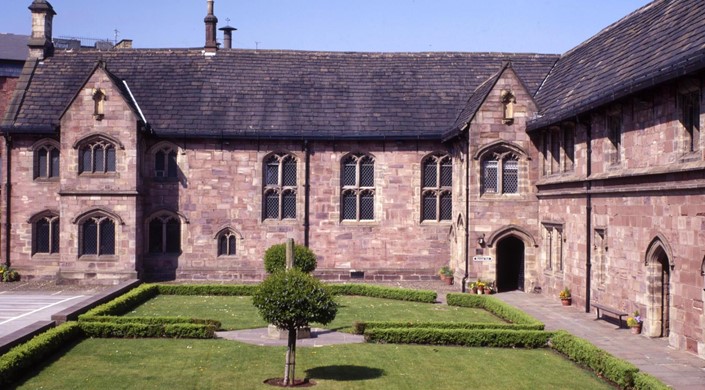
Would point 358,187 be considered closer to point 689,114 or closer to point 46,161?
point 46,161

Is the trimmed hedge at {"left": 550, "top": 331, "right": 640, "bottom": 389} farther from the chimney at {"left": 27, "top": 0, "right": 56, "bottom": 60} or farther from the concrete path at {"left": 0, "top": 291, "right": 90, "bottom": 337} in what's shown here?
the chimney at {"left": 27, "top": 0, "right": 56, "bottom": 60}

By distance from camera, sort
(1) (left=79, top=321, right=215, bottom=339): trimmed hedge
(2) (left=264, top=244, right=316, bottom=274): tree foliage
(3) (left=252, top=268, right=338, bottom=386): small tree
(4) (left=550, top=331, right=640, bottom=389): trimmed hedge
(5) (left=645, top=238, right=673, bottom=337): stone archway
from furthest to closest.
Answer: (2) (left=264, top=244, right=316, bottom=274): tree foliage < (1) (left=79, top=321, right=215, bottom=339): trimmed hedge < (5) (left=645, top=238, right=673, bottom=337): stone archway < (3) (left=252, top=268, right=338, bottom=386): small tree < (4) (left=550, top=331, right=640, bottom=389): trimmed hedge

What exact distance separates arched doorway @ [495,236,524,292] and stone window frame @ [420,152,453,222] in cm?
391

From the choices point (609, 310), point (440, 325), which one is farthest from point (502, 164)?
point (440, 325)

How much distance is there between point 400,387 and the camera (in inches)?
750

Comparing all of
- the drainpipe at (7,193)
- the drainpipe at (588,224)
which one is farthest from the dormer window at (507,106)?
the drainpipe at (7,193)

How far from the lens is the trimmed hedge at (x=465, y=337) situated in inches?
953

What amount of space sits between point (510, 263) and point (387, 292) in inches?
265

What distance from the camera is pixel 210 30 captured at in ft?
153

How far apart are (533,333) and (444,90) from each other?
21.9 metres

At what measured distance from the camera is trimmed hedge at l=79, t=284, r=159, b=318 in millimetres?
27900

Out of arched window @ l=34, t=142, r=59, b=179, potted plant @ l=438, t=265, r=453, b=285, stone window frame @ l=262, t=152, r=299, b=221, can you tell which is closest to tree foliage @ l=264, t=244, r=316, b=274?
potted plant @ l=438, t=265, r=453, b=285

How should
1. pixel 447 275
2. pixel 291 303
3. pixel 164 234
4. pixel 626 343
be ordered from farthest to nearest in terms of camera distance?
pixel 164 234, pixel 447 275, pixel 626 343, pixel 291 303

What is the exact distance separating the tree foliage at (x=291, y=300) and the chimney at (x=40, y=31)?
3018 centimetres
